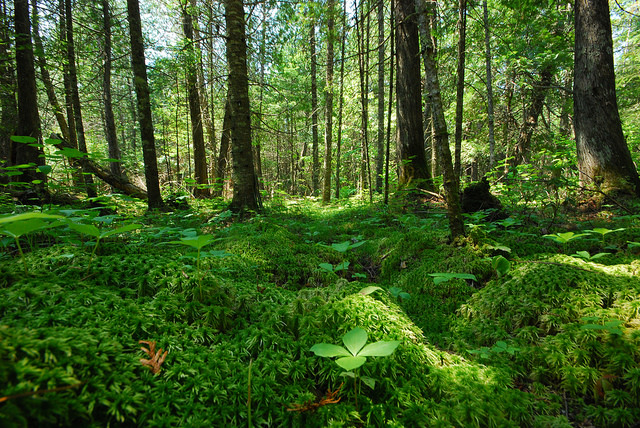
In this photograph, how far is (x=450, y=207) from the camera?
108 inches

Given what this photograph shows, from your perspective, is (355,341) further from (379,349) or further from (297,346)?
(297,346)

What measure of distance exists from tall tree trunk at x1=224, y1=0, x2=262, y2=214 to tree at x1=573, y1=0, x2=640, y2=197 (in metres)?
6.35

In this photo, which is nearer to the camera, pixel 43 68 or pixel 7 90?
pixel 7 90

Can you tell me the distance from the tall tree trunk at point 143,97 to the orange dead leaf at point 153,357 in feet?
21.9

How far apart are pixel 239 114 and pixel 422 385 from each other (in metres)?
5.60

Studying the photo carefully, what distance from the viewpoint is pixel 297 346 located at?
49.2 inches

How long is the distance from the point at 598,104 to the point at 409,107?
343cm

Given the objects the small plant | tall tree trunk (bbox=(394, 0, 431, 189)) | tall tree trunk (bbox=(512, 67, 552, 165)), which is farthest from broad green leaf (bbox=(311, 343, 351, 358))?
tall tree trunk (bbox=(512, 67, 552, 165))

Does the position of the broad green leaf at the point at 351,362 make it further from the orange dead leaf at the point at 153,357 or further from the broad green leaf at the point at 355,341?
the orange dead leaf at the point at 153,357

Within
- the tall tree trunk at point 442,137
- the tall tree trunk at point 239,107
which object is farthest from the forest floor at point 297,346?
the tall tree trunk at point 239,107

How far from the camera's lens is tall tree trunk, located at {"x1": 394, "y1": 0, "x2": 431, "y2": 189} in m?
6.26

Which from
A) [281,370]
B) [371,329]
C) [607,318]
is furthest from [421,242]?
[281,370]

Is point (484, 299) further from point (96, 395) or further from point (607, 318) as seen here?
point (96, 395)

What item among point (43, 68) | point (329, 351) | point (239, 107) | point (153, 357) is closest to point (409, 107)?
point (239, 107)
